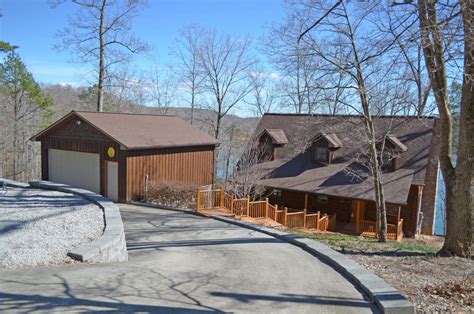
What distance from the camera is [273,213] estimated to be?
717 inches

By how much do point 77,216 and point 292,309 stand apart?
23.5ft

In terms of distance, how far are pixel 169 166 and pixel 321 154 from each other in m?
9.33

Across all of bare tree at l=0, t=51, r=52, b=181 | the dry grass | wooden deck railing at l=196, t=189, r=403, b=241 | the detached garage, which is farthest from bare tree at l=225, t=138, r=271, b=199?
bare tree at l=0, t=51, r=52, b=181

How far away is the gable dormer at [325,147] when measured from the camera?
2341 cm

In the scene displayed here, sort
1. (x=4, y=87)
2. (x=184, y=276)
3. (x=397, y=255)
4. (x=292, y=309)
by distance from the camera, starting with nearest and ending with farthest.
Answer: (x=292, y=309)
(x=184, y=276)
(x=397, y=255)
(x=4, y=87)

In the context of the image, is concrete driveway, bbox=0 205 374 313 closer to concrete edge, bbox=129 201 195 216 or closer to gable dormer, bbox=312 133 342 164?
concrete edge, bbox=129 201 195 216

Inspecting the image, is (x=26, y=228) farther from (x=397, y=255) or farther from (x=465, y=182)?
(x=465, y=182)

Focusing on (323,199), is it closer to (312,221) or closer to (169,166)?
(312,221)

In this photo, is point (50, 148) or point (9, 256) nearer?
point (9, 256)

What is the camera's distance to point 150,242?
10.9 m

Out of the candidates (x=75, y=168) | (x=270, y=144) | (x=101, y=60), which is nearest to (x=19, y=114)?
(x=101, y=60)

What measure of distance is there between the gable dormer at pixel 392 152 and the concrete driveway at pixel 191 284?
13397 mm

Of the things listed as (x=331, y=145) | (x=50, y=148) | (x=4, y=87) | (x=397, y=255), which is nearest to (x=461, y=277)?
(x=397, y=255)

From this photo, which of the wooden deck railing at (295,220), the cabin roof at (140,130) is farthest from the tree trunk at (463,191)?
the cabin roof at (140,130)
